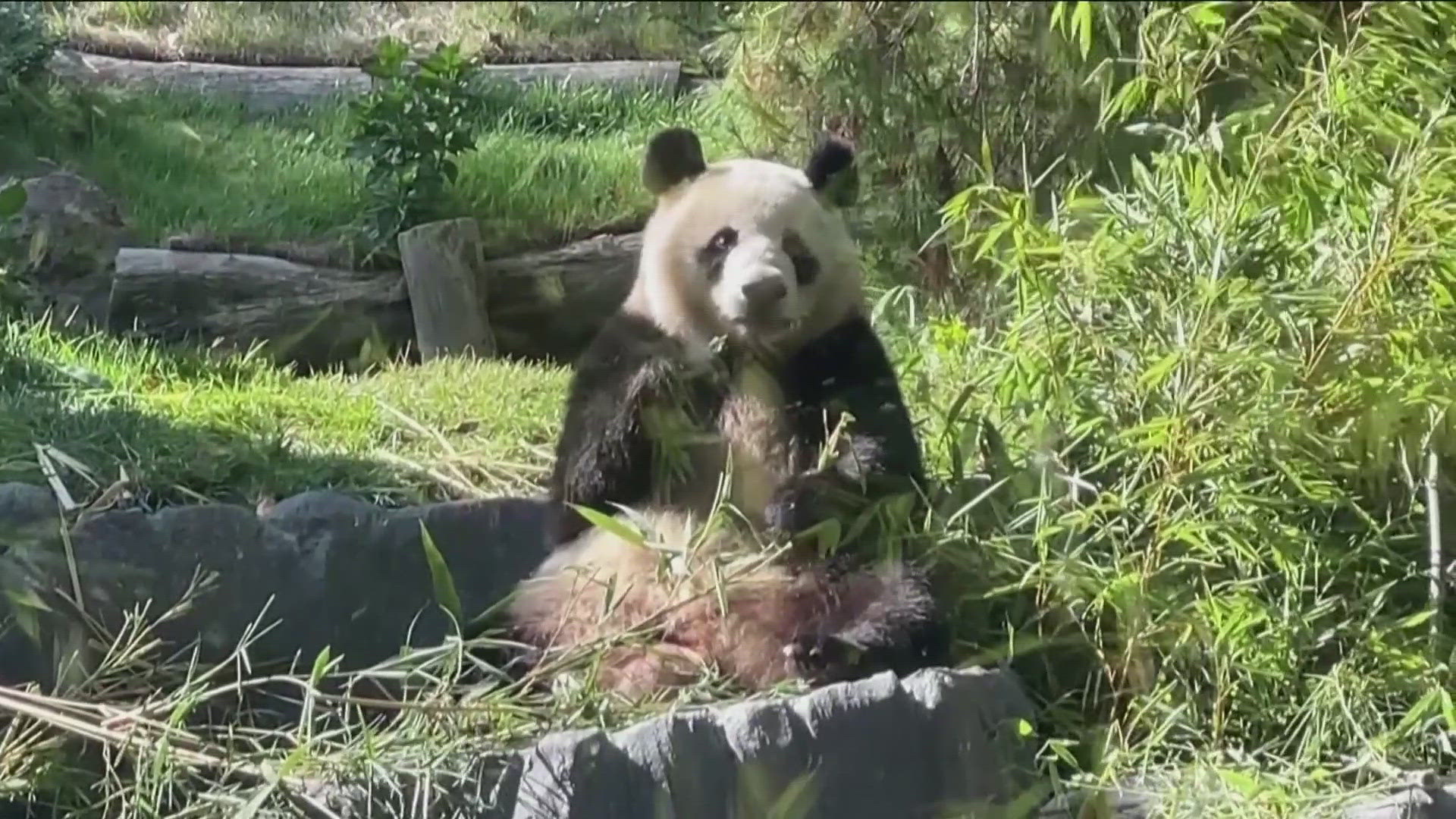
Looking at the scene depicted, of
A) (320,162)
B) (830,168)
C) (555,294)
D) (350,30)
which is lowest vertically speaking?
(830,168)

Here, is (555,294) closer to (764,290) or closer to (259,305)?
(259,305)

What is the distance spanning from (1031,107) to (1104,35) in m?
0.48

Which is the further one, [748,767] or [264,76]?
[264,76]

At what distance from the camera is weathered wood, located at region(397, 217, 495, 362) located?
156 inches

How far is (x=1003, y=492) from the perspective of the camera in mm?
2930

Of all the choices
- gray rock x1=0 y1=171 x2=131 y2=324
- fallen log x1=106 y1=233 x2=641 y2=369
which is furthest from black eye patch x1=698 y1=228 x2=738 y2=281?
gray rock x1=0 y1=171 x2=131 y2=324

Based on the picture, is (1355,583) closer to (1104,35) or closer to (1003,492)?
(1003,492)

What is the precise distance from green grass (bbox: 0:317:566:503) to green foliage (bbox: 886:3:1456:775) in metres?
1.05

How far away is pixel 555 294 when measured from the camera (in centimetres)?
387

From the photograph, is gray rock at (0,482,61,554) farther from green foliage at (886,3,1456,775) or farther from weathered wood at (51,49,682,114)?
weathered wood at (51,49,682,114)

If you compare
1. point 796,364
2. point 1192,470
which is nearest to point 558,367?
point 796,364

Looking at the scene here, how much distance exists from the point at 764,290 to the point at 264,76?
2620mm

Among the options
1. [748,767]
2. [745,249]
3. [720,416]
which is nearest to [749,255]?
[745,249]

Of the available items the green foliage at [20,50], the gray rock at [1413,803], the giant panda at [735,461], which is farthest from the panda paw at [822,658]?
the green foliage at [20,50]
